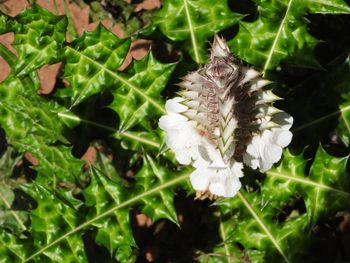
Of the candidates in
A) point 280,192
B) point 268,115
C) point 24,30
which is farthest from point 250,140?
point 24,30

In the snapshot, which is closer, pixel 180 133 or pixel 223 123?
pixel 223 123

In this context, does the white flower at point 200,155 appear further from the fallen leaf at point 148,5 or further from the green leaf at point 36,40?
the fallen leaf at point 148,5

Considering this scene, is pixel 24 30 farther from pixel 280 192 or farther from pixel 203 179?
pixel 280 192

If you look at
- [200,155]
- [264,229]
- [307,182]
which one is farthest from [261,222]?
[200,155]

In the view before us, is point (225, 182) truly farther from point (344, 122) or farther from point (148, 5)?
point (148, 5)

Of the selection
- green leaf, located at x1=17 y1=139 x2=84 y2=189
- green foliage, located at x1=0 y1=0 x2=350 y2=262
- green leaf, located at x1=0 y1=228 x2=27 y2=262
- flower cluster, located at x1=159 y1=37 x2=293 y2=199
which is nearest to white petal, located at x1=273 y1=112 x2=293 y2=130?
flower cluster, located at x1=159 y1=37 x2=293 y2=199

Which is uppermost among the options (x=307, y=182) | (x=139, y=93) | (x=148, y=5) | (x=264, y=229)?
(x=139, y=93)

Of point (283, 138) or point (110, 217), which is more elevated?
point (283, 138)

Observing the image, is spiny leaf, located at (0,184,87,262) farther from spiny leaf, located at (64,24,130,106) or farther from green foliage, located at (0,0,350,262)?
spiny leaf, located at (64,24,130,106)
